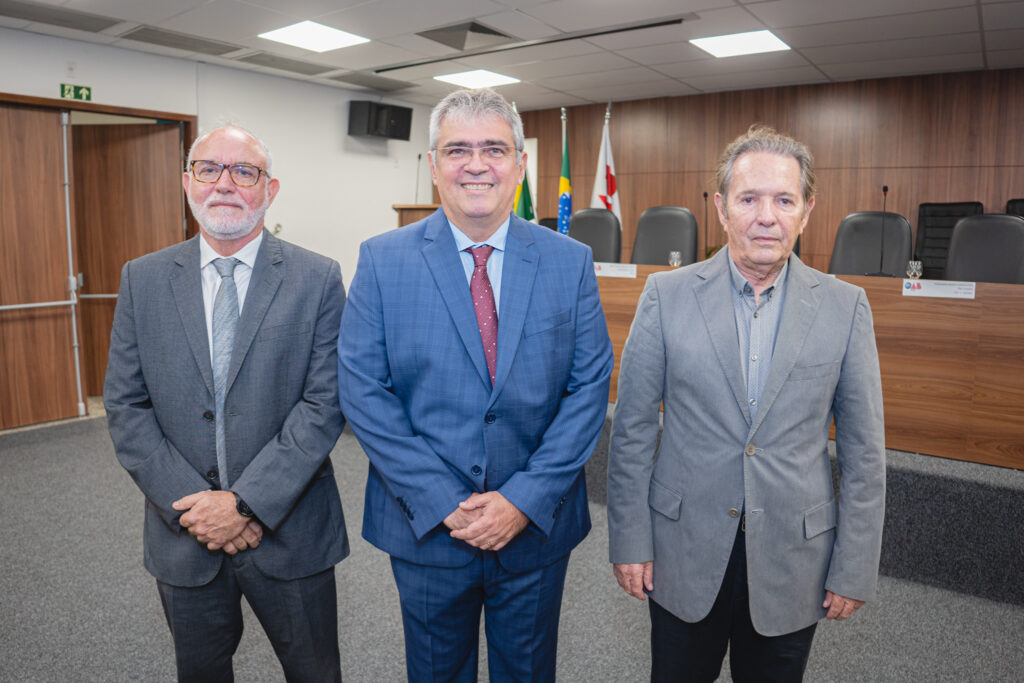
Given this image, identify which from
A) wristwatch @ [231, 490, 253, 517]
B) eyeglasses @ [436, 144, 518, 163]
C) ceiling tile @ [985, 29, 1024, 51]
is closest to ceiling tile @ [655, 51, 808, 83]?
ceiling tile @ [985, 29, 1024, 51]

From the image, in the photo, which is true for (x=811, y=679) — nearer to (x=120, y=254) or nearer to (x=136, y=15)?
(x=136, y=15)

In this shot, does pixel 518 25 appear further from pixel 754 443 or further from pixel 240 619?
pixel 240 619

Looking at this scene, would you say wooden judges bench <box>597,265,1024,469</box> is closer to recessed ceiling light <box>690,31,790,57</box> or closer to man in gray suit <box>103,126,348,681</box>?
man in gray suit <box>103,126,348,681</box>

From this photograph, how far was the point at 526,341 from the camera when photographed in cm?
136

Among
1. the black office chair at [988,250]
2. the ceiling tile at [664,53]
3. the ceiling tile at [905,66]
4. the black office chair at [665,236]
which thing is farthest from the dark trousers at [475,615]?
the ceiling tile at [905,66]

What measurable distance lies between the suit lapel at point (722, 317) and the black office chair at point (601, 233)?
139 inches

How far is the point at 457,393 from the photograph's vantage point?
52.4 inches

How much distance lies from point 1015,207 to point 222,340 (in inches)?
262

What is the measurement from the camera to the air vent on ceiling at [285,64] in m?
6.02

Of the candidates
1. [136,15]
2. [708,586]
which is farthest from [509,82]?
[708,586]

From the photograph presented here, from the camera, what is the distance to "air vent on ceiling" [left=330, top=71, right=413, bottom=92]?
6859 mm

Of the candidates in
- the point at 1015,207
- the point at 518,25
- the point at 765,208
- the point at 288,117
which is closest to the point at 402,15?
the point at 518,25

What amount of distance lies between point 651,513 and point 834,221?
6364 mm

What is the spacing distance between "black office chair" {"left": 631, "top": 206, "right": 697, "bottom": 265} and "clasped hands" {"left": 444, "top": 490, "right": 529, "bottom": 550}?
3.58 m
